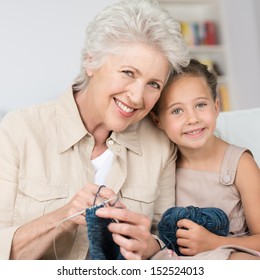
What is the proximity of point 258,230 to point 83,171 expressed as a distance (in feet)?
1.57

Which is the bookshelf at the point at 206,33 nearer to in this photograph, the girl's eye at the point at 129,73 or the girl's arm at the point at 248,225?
the girl's arm at the point at 248,225

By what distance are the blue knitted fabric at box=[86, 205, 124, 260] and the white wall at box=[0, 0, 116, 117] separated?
106cm

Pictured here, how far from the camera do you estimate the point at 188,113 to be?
51.7 inches

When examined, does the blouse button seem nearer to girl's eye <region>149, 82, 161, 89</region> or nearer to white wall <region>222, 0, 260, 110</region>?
girl's eye <region>149, 82, 161, 89</region>

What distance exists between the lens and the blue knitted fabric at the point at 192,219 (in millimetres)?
1173

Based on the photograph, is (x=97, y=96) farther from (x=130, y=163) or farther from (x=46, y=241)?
(x=46, y=241)

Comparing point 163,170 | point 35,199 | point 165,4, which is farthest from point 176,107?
point 165,4

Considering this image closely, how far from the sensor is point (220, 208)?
4.31ft

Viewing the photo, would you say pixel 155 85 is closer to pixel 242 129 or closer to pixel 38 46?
pixel 242 129

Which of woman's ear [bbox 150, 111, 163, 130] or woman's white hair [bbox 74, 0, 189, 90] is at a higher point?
woman's white hair [bbox 74, 0, 189, 90]

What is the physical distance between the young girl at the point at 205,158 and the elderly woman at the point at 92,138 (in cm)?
10

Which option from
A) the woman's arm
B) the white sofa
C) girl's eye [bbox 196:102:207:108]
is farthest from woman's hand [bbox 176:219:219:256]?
the white sofa

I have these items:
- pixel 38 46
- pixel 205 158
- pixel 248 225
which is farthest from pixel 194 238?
pixel 38 46

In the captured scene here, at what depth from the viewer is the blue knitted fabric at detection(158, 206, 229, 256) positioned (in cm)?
117
